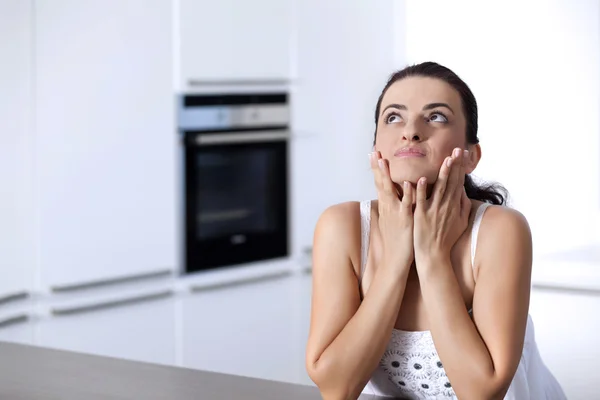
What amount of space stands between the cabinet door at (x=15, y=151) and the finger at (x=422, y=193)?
71.5 inches

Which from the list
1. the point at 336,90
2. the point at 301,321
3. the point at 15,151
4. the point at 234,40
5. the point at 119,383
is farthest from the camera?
the point at 336,90

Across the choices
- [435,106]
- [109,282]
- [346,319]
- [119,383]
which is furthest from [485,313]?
[109,282]

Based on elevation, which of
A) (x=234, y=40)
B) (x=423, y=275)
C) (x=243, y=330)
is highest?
(x=234, y=40)

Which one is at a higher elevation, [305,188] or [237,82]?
[237,82]

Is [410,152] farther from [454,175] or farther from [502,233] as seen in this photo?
[502,233]

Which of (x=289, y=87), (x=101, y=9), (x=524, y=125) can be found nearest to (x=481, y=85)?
(x=524, y=125)

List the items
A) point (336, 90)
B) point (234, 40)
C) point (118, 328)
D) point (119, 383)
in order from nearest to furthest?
point (119, 383) < point (118, 328) < point (234, 40) < point (336, 90)

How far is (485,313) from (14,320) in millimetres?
1958

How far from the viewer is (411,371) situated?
1.32 meters

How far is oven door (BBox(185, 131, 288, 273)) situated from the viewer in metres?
3.39

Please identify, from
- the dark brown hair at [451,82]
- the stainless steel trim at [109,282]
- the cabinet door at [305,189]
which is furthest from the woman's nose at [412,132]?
the cabinet door at [305,189]

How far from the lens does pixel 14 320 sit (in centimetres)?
284

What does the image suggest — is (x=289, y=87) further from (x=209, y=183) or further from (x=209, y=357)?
(x=209, y=357)

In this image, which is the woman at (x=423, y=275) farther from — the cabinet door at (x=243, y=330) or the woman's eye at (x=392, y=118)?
the cabinet door at (x=243, y=330)
